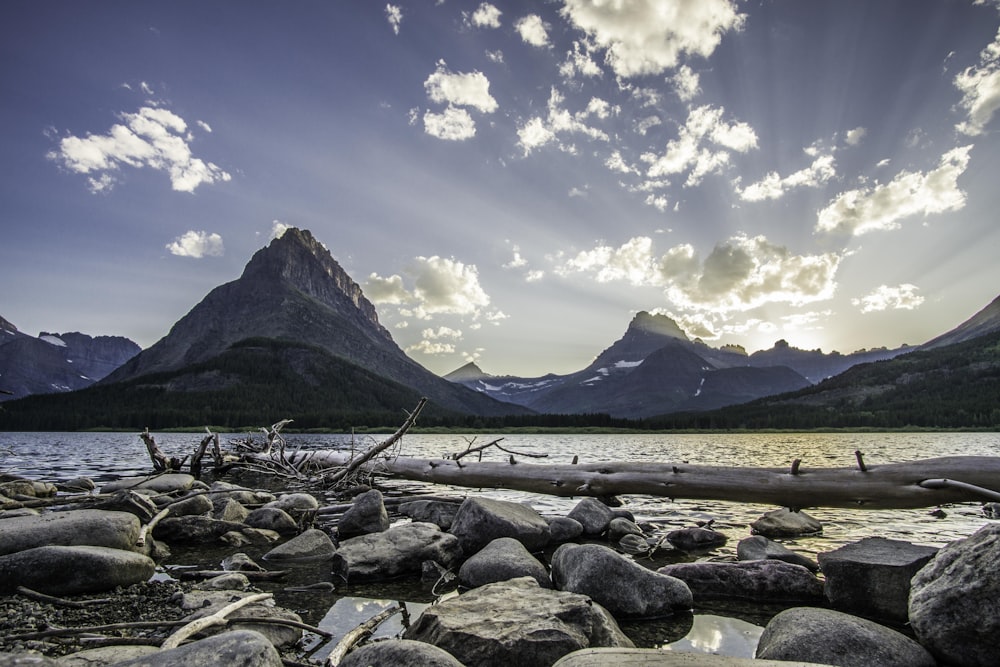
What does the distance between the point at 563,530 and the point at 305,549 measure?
589 centimetres

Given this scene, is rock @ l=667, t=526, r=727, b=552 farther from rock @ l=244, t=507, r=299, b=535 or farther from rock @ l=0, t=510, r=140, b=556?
rock @ l=0, t=510, r=140, b=556

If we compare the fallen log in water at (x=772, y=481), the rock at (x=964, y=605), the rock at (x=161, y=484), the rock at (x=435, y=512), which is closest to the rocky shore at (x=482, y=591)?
the rock at (x=964, y=605)

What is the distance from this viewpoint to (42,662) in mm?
4234

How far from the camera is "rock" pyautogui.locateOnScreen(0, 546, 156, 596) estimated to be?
7129 millimetres

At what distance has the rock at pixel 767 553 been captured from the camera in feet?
30.1

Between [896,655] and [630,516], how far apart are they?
9391mm

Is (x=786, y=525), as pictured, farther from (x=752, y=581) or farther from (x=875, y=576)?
(x=875, y=576)

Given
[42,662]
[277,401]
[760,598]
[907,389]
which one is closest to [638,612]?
[760,598]

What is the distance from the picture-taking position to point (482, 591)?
6508 mm

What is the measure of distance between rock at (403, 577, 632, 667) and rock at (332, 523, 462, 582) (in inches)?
122

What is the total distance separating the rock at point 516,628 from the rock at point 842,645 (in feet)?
5.58

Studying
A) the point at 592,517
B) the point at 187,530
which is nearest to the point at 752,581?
the point at 592,517

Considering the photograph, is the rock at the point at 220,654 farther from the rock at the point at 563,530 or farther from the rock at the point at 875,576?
the rock at the point at 563,530

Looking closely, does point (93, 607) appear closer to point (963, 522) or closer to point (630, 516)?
point (630, 516)
